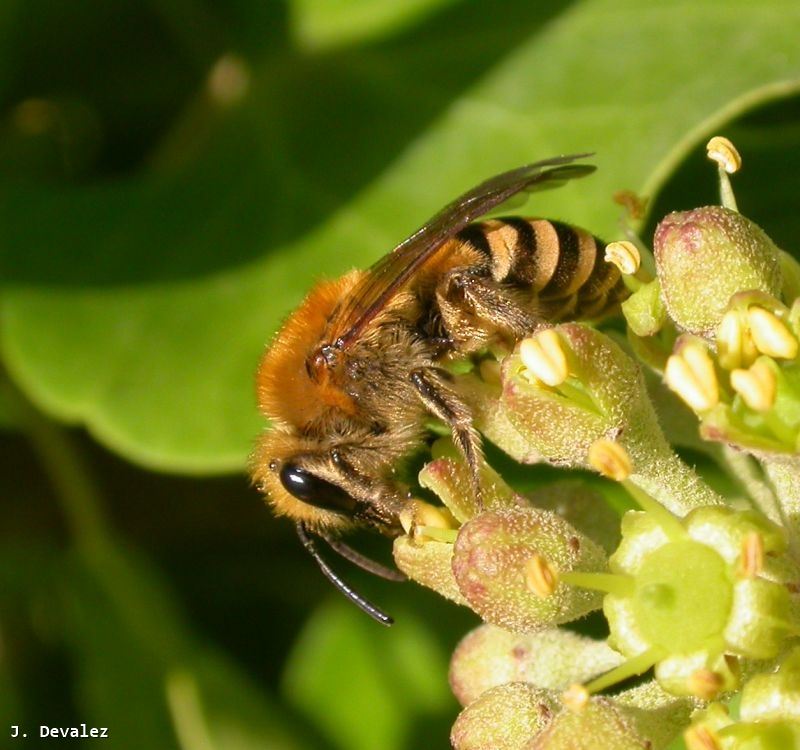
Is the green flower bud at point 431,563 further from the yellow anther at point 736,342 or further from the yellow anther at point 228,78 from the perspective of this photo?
the yellow anther at point 228,78

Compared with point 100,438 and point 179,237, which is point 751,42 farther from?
point 100,438

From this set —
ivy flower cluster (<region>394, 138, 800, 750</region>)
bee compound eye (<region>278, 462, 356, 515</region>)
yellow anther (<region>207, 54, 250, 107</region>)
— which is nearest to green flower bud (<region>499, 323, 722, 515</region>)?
ivy flower cluster (<region>394, 138, 800, 750</region>)

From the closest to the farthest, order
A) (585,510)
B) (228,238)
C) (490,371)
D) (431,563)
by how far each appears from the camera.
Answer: (431,563)
(585,510)
(490,371)
(228,238)

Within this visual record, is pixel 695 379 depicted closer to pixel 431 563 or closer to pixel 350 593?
pixel 431 563

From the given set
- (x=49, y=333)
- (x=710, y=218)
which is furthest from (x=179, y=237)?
(x=710, y=218)

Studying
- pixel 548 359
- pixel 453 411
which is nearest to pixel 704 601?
pixel 548 359

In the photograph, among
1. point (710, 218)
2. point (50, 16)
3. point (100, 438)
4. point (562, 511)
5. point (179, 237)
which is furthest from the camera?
point (50, 16)

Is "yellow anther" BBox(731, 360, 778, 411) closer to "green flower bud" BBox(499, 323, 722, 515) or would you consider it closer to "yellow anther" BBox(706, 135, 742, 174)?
"green flower bud" BBox(499, 323, 722, 515)
